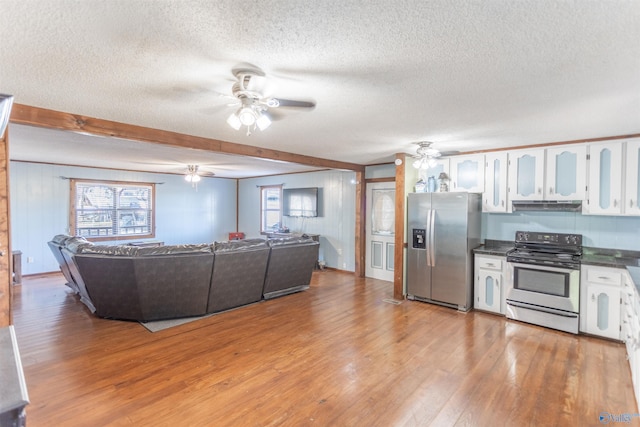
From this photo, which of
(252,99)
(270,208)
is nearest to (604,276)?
(252,99)

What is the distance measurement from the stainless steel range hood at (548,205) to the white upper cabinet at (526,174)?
0.08 meters

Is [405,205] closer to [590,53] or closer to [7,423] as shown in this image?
[590,53]

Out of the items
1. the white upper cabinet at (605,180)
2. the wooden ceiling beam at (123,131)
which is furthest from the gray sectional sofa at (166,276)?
the white upper cabinet at (605,180)

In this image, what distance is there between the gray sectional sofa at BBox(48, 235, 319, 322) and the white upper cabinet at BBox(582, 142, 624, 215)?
427 centimetres

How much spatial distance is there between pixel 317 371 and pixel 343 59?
8.43 ft

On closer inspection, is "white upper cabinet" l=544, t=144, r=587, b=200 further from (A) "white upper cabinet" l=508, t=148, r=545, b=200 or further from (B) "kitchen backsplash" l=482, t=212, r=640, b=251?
(B) "kitchen backsplash" l=482, t=212, r=640, b=251

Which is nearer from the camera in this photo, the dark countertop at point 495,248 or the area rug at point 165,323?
the area rug at point 165,323

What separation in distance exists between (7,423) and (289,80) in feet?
7.14

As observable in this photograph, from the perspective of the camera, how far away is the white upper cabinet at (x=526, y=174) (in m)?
4.22

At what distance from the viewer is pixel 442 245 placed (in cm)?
463

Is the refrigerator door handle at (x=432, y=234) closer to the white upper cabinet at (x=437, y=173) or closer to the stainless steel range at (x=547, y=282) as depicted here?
the white upper cabinet at (x=437, y=173)

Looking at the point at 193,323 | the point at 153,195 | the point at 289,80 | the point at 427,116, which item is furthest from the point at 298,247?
the point at 153,195

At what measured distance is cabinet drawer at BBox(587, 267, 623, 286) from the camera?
11.3 feet

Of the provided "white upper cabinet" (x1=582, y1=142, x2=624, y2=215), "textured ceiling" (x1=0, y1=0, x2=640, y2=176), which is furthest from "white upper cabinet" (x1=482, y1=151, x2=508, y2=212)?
"textured ceiling" (x1=0, y1=0, x2=640, y2=176)
